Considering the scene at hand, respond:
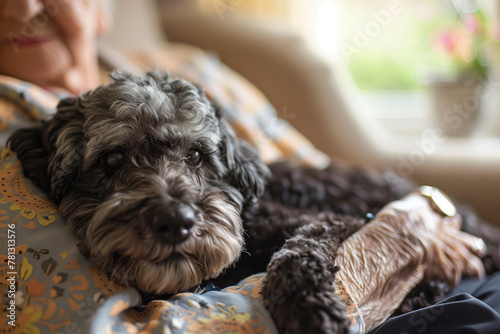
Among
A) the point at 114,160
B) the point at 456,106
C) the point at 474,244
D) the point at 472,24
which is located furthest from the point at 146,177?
the point at 472,24

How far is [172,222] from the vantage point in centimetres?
115

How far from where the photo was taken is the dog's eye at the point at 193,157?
147cm

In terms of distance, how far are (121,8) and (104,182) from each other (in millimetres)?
2430

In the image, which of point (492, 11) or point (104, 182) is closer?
point (104, 182)

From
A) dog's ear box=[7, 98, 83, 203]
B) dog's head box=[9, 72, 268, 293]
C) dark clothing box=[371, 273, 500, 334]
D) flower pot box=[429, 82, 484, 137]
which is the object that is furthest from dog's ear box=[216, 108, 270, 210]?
flower pot box=[429, 82, 484, 137]

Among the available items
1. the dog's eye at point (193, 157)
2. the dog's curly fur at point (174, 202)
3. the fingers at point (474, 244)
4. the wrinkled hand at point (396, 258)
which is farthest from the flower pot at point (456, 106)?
the dog's eye at point (193, 157)

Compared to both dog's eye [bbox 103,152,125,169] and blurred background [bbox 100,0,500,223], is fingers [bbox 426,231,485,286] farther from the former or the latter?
dog's eye [bbox 103,152,125,169]

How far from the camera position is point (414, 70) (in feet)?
17.4

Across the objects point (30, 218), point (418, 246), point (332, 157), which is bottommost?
point (332, 157)

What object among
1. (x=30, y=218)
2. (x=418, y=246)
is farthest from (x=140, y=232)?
(x=418, y=246)

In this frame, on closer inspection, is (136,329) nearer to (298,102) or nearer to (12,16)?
(12,16)

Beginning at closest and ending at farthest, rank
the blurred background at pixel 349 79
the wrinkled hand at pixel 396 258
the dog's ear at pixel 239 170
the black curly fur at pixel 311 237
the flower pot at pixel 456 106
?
the black curly fur at pixel 311 237 → the wrinkled hand at pixel 396 258 → the dog's ear at pixel 239 170 → the blurred background at pixel 349 79 → the flower pot at pixel 456 106

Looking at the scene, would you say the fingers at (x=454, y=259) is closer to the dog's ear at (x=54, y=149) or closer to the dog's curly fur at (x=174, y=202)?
the dog's curly fur at (x=174, y=202)

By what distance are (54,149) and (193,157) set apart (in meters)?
0.42
